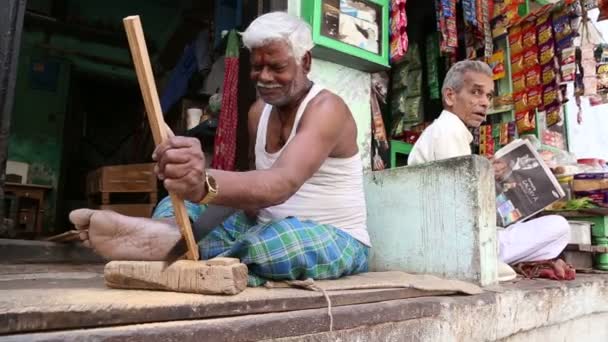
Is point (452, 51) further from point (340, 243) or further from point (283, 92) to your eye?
point (340, 243)

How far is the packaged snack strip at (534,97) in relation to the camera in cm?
405

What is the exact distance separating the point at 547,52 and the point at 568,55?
168 mm

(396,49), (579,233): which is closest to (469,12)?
(396,49)

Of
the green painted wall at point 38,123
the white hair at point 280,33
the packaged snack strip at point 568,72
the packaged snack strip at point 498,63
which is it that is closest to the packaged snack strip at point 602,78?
the packaged snack strip at point 568,72

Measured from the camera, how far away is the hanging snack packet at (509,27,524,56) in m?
4.18

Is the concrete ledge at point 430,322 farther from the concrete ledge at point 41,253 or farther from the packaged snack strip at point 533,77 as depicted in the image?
the concrete ledge at point 41,253

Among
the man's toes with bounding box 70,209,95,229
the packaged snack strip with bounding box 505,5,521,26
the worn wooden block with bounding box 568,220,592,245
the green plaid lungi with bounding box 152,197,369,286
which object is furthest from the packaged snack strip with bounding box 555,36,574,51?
the man's toes with bounding box 70,209,95,229

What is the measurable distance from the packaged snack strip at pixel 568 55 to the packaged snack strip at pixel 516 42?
0.35 metres

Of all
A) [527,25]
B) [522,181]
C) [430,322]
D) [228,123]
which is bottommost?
[430,322]

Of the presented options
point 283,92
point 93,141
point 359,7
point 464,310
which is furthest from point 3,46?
point 93,141

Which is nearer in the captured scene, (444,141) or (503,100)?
(444,141)

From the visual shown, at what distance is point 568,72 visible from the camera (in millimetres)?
3930

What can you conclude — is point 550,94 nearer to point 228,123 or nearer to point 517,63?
point 517,63

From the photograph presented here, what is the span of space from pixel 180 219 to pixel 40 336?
1.64ft
